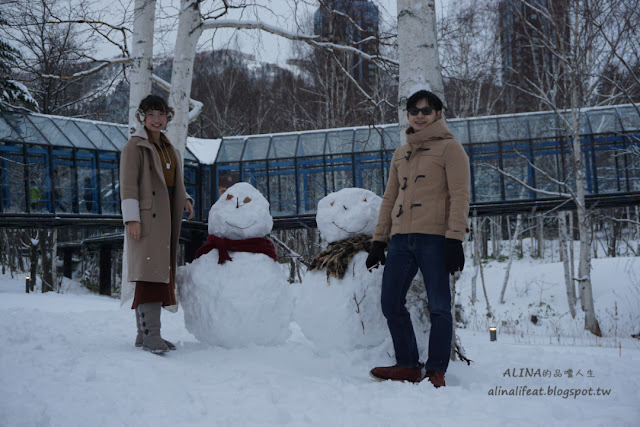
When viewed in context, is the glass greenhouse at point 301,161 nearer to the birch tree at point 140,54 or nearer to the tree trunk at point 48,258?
the birch tree at point 140,54

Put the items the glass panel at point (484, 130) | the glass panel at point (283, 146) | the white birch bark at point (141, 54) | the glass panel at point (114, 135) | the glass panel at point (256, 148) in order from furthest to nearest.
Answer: the glass panel at point (256, 148) → the glass panel at point (283, 146) → the glass panel at point (114, 135) → the glass panel at point (484, 130) → the white birch bark at point (141, 54)

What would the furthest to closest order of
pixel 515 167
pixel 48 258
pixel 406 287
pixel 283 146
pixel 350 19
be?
1. pixel 48 258
2. pixel 283 146
3. pixel 515 167
4. pixel 350 19
5. pixel 406 287

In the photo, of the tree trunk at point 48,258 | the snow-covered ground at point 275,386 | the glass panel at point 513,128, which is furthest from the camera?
the tree trunk at point 48,258

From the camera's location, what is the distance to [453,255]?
2.38 meters

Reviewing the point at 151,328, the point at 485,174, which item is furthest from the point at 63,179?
the point at 485,174

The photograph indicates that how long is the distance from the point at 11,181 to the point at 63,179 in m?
1.03

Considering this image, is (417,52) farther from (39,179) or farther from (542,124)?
(39,179)

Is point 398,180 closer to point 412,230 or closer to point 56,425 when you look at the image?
point 412,230

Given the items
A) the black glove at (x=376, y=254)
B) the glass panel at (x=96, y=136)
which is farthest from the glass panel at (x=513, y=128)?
the black glove at (x=376, y=254)

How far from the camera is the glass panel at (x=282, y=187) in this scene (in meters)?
12.3

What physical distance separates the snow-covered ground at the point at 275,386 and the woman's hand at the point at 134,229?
70cm

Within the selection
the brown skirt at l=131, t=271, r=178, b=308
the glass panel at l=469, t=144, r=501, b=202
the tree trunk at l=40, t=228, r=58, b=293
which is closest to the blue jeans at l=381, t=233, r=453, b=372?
the brown skirt at l=131, t=271, r=178, b=308

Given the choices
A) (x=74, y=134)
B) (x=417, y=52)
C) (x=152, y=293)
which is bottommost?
(x=152, y=293)

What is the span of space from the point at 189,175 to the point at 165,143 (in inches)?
395
